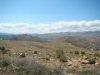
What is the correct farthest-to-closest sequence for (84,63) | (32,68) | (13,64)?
(84,63) → (13,64) → (32,68)

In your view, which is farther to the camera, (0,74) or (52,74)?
(52,74)

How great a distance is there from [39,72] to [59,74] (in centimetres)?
99

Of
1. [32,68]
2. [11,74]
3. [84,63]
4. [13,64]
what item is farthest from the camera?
[84,63]

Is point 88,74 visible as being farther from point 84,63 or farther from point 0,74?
point 84,63

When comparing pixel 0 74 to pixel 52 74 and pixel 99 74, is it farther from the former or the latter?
pixel 99 74

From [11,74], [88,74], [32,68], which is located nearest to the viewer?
[11,74]

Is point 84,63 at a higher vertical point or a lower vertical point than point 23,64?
lower

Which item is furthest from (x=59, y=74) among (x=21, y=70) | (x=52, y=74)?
(x=21, y=70)

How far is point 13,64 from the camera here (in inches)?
525

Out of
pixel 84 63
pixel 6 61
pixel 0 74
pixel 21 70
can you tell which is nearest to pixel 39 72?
pixel 21 70

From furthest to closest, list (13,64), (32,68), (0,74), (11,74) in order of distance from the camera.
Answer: (13,64) < (32,68) < (11,74) < (0,74)

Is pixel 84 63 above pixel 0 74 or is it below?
below

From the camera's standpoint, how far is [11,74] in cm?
1049

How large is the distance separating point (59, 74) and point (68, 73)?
224 centimetres
